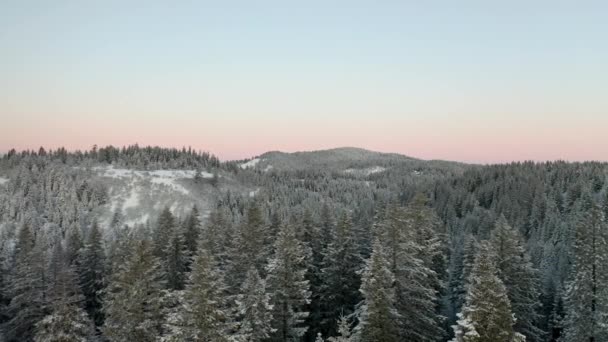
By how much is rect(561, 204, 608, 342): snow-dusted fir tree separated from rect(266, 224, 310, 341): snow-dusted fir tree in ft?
61.9

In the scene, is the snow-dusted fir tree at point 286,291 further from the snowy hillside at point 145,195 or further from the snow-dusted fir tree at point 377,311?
the snowy hillside at point 145,195

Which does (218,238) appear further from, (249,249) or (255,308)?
(255,308)

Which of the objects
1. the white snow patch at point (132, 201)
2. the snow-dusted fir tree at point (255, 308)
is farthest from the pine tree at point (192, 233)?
the white snow patch at point (132, 201)

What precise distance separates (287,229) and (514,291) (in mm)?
15581

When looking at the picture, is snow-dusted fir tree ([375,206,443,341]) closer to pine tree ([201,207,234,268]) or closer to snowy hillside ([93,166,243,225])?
pine tree ([201,207,234,268])

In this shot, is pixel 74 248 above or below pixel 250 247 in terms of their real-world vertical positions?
below

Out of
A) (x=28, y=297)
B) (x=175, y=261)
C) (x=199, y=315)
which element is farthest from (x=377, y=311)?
(x=28, y=297)

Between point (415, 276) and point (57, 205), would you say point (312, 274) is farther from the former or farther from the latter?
point (57, 205)

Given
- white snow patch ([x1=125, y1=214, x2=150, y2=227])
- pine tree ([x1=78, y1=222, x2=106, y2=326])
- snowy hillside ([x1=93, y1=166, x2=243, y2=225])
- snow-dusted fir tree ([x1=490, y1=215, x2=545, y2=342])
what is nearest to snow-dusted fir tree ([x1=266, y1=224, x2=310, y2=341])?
snow-dusted fir tree ([x1=490, y1=215, x2=545, y2=342])

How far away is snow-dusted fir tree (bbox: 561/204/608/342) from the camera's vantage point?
31969 mm

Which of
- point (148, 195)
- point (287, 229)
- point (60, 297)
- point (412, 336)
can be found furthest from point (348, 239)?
point (148, 195)

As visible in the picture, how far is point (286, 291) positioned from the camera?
2989 cm

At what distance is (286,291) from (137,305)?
9.02 metres

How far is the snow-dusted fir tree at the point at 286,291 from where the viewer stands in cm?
2967
